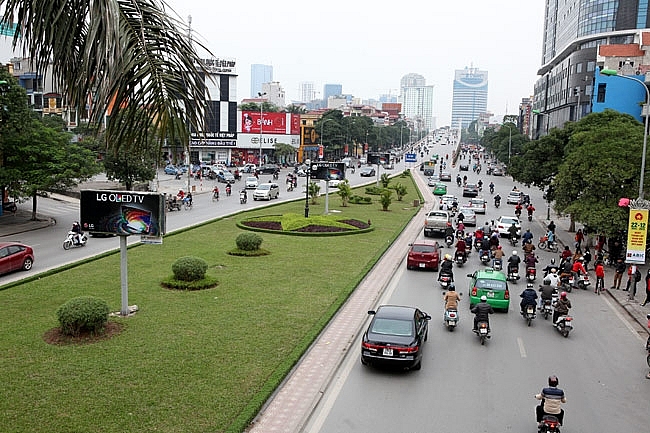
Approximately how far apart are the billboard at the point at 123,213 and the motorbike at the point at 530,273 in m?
14.3

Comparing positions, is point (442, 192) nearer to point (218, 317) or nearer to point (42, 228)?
point (42, 228)

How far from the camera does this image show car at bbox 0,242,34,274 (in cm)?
2012

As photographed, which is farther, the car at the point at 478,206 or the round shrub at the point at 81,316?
the car at the point at 478,206

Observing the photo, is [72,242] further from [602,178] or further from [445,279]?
[602,178]

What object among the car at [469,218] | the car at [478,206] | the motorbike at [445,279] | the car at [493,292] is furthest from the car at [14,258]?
the car at [478,206]

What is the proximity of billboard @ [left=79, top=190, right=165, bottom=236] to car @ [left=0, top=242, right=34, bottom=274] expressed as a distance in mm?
8063

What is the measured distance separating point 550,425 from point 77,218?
112 feet

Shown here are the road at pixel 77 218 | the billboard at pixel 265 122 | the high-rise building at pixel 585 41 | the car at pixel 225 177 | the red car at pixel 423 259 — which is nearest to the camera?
the red car at pixel 423 259

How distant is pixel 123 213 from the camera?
14.0 meters

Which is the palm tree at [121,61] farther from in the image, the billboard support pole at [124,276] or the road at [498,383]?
the billboard support pole at [124,276]

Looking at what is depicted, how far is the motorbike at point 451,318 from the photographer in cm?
1550

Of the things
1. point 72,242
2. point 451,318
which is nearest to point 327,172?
point 72,242

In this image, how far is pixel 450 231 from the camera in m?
30.6

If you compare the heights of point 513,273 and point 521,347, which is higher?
point 513,273
